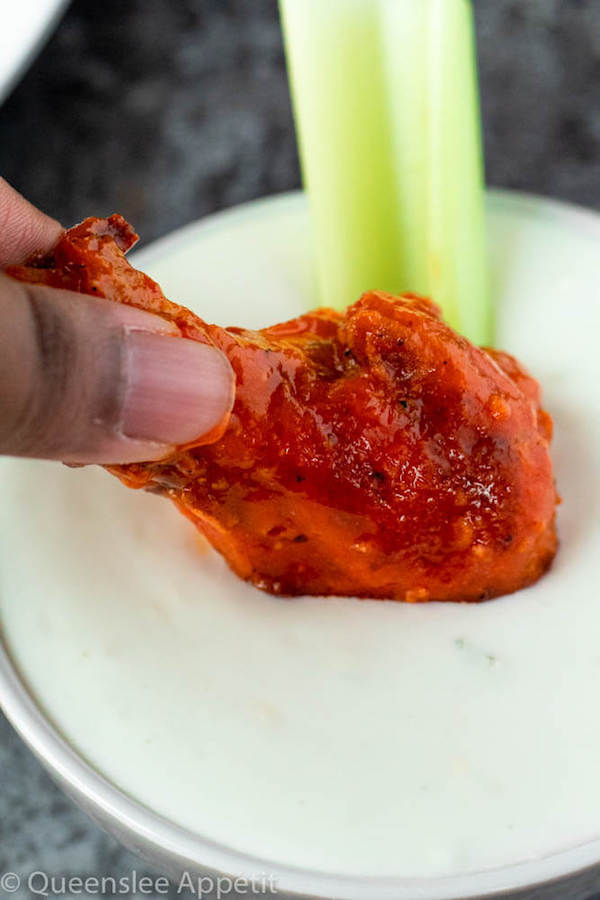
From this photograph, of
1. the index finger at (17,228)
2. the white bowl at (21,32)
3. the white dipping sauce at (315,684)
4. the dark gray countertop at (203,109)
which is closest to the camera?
the white dipping sauce at (315,684)

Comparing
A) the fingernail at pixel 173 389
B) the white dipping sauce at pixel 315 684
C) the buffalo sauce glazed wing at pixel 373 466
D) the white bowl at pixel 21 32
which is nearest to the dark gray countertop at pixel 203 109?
the white bowl at pixel 21 32

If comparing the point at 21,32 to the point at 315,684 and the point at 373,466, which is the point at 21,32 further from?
the point at 315,684

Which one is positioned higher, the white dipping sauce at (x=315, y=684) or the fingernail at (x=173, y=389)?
the fingernail at (x=173, y=389)

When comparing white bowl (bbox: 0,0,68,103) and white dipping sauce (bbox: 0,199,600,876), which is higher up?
white bowl (bbox: 0,0,68,103)

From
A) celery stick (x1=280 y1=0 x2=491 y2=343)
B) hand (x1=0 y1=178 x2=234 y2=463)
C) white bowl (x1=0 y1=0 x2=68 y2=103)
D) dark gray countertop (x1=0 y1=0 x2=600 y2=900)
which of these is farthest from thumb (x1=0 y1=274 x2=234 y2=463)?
dark gray countertop (x1=0 y1=0 x2=600 y2=900)

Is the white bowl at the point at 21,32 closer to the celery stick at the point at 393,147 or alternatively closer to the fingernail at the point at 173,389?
the celery stick at the point at 393,147

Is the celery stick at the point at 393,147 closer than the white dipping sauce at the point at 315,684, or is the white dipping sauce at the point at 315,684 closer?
the white dipping sauce at the point at 315,684

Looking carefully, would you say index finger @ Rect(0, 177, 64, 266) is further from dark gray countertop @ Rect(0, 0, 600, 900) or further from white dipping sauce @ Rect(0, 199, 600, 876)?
dark gray countertop @ Rect(0, 0, 600, 900)
